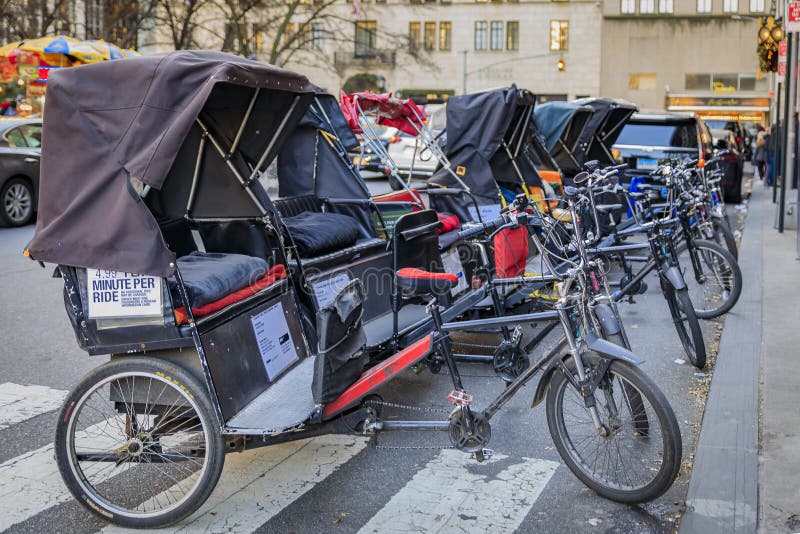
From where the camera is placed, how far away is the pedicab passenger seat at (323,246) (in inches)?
255

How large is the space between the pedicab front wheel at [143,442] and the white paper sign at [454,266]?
322 cm

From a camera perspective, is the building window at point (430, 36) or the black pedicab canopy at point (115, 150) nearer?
the black pedicab canopy at point (115, 150)

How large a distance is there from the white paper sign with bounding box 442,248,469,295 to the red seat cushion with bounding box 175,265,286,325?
7.05ft

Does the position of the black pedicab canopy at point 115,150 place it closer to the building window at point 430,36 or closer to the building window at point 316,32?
the building window at point 316,32

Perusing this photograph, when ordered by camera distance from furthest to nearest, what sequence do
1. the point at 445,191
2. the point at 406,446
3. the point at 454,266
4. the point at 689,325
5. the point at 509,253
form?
the point at 445,191 → the point at 454,266 → the point at 509,253 → the point at 689,325 → the point at 406,446

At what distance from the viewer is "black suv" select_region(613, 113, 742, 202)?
16234 mm

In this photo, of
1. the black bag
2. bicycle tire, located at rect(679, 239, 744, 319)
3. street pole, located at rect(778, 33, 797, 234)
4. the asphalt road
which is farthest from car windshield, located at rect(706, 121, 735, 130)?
the black bag

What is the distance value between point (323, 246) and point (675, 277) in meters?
2.72

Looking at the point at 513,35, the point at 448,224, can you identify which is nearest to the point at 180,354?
the point at 448,224

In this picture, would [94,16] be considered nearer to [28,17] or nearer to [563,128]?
[28,17]

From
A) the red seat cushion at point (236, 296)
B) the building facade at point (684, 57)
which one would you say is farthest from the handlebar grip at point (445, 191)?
the building facade at point (684, 57)

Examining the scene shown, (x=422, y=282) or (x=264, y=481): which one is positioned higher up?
(x=422, y=282)

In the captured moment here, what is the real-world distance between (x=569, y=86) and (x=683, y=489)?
2521 inches

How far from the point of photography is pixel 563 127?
13672 millimetres
